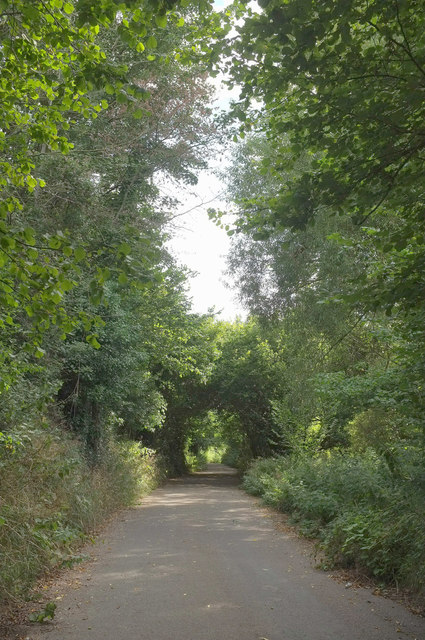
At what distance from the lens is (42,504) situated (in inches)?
344

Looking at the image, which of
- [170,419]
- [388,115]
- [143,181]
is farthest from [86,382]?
[170,419]

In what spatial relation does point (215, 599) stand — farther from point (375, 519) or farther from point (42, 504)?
A: point (42, 504)

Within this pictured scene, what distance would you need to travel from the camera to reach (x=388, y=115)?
4.48 meters

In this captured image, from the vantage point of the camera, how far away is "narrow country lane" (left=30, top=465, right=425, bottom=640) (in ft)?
17.8

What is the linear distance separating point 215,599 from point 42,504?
11.9ft

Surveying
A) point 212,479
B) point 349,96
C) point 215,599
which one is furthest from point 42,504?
point 212,479

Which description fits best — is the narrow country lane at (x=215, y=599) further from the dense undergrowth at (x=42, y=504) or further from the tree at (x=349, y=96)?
the tree at (x=349, y=96)

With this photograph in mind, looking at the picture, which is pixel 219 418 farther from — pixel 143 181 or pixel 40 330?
pixel 40 330

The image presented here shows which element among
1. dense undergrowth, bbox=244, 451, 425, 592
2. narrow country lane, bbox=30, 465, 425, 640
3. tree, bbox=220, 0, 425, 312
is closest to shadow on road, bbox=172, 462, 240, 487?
dense undergrowth, bbox=244, 451, 425, 592

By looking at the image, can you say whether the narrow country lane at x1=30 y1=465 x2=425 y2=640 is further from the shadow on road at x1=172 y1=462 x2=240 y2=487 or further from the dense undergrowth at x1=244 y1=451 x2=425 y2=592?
the shadow on road at x1=172 y1=462 x2=240 y2=487

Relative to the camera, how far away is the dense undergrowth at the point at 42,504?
22.1 feet

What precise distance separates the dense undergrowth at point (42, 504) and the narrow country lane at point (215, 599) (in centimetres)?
60

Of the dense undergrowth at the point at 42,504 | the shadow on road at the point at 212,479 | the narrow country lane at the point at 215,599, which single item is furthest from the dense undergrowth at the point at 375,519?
the shadow on road at the point at 212,479

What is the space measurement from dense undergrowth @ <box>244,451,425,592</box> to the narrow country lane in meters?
0.47
